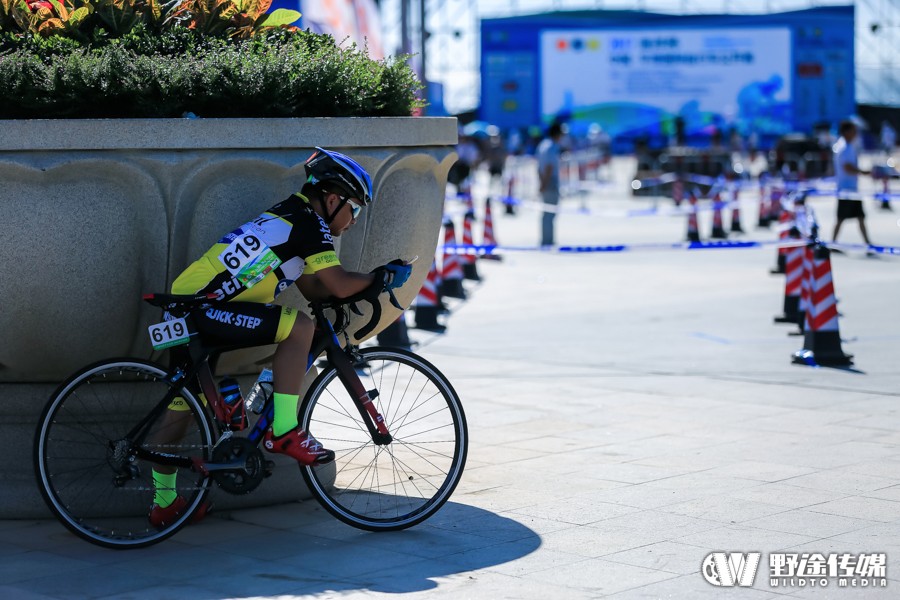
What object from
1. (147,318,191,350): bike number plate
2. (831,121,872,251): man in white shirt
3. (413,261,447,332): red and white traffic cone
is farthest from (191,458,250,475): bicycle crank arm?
(831,121,872,251): man in white shirt

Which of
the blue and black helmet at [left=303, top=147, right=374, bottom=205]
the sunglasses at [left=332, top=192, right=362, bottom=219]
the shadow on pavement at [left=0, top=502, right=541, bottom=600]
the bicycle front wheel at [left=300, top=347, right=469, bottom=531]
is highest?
the blue and black helmet at [left=303, top=147, right=374, bottom=205]

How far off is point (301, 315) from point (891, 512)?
2.58 meters

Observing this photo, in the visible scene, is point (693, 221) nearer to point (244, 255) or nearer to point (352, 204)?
point (352, 204)

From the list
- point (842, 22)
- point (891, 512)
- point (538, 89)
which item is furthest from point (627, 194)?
point (891, 512)

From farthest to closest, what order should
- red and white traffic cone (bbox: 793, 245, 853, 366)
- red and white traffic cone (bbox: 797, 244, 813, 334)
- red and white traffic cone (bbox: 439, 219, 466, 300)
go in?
red and white traffic cone (bbox: 439, 219, 466, 300), red and white traffic cone (bbox: 797, 244, 813, 334), red and white traffic cone (bbox: 793, 245, 853, 366)

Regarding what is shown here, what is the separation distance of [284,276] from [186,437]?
2.96 ft

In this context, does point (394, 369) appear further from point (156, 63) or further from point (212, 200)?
point (156, 63)

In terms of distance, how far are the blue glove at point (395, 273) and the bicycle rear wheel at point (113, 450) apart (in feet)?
2.89

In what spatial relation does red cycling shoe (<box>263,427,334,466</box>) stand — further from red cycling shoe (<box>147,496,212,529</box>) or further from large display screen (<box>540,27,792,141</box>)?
large display screen (<box>540,27,792,141</box>)

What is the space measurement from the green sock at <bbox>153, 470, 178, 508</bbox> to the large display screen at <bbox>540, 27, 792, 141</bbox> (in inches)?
1953

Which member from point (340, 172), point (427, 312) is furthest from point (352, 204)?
point (427, 312)

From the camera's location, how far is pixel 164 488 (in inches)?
213

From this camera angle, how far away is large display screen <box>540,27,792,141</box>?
54344 millimetres

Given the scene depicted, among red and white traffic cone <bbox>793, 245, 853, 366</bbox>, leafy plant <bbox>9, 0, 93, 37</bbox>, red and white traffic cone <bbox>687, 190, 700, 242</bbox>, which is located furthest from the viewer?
red and white traffic cone <bbox>687, 190, 700, 242</bbox>
